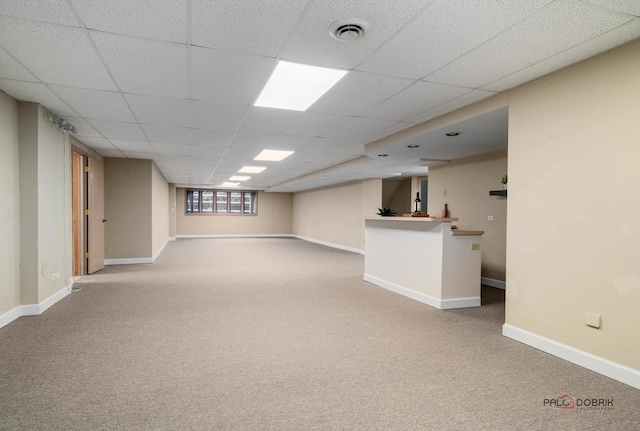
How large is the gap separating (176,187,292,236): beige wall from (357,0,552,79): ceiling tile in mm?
13999

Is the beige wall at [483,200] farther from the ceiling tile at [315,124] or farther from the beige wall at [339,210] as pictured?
the ceiling tile at [315,124]

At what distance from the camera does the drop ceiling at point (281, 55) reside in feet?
6.86

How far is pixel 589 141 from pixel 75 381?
405 cm

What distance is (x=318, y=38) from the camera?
7.95 ft

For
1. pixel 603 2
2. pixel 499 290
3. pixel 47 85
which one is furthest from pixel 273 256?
pixel 603 2

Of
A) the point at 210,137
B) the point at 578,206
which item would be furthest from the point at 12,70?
the point at 578,206

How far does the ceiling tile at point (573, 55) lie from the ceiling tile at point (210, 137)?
364cm

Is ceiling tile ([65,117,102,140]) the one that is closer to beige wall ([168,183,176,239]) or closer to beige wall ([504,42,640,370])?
beige wall ([504,42,640,370])

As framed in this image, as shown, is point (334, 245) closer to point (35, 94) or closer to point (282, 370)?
point (35, 94)

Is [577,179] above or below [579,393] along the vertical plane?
above

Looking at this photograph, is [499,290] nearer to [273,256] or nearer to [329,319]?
[329,319]

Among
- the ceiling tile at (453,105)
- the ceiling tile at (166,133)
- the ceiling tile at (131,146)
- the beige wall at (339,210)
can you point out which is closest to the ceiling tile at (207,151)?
the ceiling tile at (166,133)

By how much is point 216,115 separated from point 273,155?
286 cm

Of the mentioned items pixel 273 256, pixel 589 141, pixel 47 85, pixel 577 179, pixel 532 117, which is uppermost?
pixel 47 85
